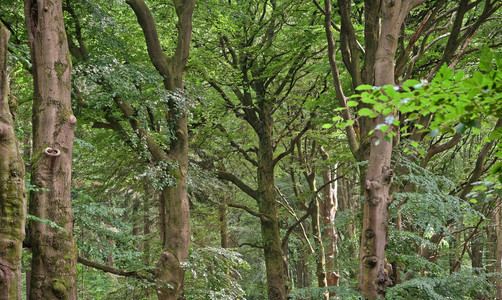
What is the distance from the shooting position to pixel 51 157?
4.57m

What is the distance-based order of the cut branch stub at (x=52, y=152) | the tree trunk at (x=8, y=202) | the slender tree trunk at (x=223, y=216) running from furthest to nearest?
the slender tree trunk at (x=223, y=216) < the cut branch stub at (x=52, y=152) < the tree trunk at (x=8, y=202)

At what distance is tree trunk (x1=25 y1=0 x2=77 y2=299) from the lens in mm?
4441

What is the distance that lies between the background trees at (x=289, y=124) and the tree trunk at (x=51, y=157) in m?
0.09

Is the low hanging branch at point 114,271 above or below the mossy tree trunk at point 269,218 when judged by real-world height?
below

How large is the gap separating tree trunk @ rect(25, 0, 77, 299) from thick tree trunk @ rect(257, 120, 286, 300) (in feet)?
22.6

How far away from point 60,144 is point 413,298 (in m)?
4.69

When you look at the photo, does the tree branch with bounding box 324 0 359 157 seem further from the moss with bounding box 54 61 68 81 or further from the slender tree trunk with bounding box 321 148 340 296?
the slender tree trunk with bounding box 321 148 340 296

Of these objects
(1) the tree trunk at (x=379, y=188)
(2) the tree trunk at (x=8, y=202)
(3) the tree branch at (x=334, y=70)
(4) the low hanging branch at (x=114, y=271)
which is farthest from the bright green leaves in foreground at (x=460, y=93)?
(4) the low hanging branch at (x=114, y=271)

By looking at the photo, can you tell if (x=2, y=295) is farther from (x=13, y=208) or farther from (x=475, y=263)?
(x=475, y=263)

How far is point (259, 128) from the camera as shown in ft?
37.9

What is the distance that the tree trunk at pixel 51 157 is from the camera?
444cm

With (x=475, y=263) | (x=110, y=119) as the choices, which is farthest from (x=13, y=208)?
(x=475, y=263)

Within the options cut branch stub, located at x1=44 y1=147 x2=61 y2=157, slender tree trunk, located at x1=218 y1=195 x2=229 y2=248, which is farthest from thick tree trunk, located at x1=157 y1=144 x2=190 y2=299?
cut branch stub, located at x1=44 y1=147 x2=61 y2=157

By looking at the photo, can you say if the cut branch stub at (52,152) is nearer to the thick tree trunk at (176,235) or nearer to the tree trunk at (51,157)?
the tree trunk at (51,157)
